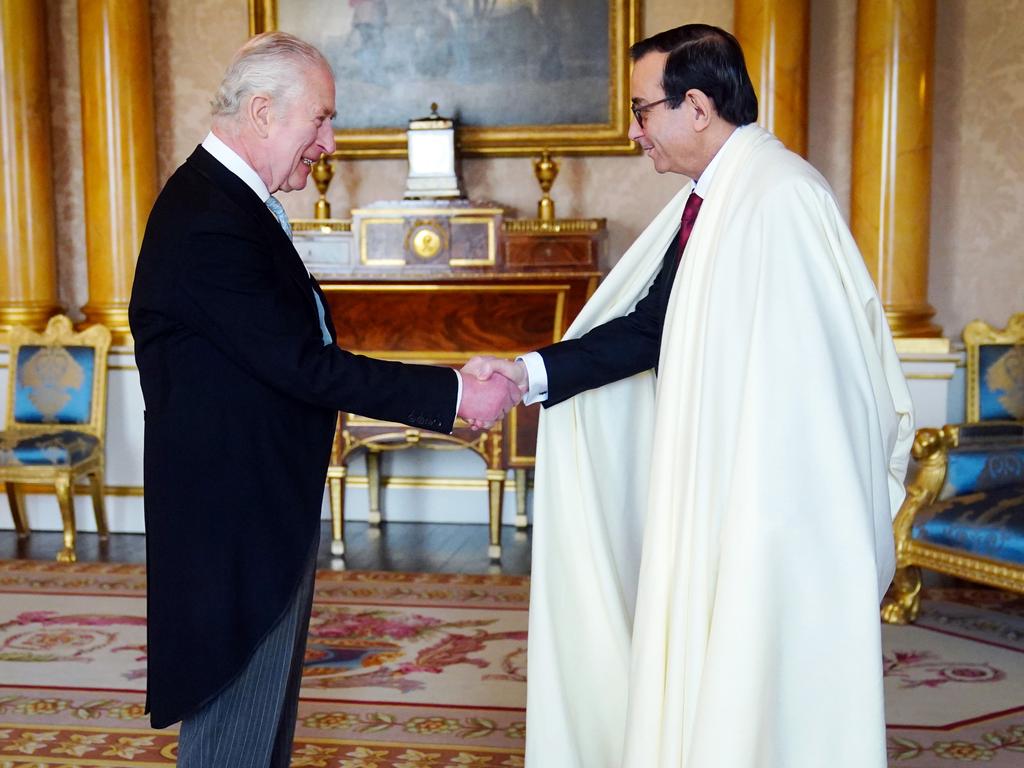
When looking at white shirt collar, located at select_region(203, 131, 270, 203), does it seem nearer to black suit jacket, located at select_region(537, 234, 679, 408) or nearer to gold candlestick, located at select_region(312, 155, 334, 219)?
black suit jacket, located at select_region(537, 234, 679, 408)

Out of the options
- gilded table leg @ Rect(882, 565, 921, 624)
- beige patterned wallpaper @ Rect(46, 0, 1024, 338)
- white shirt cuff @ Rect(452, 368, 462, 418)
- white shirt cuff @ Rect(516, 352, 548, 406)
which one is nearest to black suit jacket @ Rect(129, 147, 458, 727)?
white shirt cuff @ Rect(452, 368, 462, 418)

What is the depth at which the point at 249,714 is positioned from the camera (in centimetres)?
209

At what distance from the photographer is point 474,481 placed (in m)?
6.12

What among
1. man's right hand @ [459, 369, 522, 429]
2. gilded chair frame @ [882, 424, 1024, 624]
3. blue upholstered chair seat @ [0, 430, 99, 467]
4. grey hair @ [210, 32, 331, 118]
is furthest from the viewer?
blue upholstered chair seat @ [0, 430, 99, 467]

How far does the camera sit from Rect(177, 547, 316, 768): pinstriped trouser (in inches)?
81.1

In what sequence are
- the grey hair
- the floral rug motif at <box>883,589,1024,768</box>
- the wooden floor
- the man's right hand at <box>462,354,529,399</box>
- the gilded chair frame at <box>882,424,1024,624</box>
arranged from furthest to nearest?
the wooden floor, the gilded chair frame at <box>882,424,1024,624</box>, the floral rug motif at <box>883,589,1024,768</box>, the man's right hand at <box>462,354,529,399</box>, the grey hair

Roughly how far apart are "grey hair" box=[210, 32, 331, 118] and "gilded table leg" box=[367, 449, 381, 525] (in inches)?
159

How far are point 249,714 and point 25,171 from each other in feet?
15.8

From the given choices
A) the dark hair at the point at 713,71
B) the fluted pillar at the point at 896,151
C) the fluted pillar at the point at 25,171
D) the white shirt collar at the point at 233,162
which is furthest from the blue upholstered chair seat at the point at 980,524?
the fluted pillar at the point at 25,171

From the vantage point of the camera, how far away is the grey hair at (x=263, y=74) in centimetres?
206

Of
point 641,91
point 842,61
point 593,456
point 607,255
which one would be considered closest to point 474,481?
point 607,255

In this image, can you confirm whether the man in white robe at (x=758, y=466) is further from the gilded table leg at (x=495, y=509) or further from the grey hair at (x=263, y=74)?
the gilded table leg at (x=495, y=509)

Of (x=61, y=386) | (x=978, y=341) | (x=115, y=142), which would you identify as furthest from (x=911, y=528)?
(x=115, y=142)

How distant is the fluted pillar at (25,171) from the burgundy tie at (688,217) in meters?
4.66
